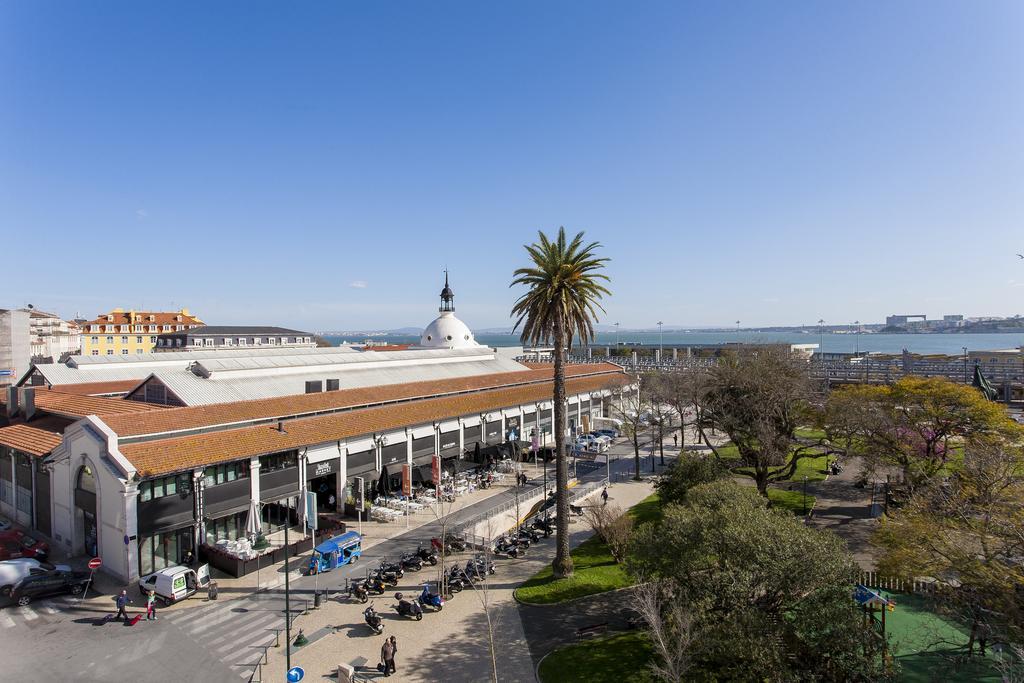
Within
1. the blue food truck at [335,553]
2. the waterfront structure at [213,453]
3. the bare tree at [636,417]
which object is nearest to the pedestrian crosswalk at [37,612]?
the waterfront structure at [213,453]

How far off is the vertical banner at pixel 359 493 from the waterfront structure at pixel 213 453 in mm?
190

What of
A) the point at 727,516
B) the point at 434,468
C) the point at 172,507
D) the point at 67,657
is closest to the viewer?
the point at 727,516

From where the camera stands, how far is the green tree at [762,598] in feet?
49.3

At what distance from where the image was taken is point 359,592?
23.4m

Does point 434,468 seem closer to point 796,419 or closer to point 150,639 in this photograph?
point 150,639

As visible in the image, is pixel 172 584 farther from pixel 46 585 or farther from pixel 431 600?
pixel 431 600

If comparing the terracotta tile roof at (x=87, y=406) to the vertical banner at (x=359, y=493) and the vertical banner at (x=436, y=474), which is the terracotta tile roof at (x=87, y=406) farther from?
the vertical banner at (x=436, y=474)

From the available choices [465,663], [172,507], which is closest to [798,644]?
[465,663]

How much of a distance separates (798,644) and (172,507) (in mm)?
26843

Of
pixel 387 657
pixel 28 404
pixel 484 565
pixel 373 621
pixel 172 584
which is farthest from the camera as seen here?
pixel 28 404

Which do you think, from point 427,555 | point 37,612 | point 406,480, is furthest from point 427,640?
point 406,480

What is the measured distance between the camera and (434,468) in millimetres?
38594

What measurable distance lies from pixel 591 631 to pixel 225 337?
103 m

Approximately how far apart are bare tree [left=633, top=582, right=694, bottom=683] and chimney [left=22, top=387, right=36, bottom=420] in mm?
41280
